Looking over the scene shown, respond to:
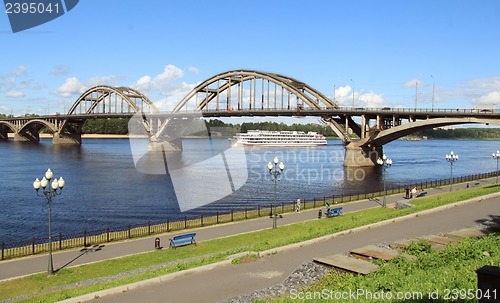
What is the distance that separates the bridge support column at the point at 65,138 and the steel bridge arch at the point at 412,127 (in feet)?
338

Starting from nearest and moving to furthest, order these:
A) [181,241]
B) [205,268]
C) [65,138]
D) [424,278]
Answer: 1. [424,278]
2. [205,268]
3. [181,241]
4. [65,138]

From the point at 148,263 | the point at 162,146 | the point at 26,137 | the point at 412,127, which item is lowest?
the point at 148,263

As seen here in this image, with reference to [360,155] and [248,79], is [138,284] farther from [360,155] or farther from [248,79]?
[248,79]

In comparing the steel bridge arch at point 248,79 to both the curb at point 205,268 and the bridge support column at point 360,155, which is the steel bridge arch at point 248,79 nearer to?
the bridge support column at point 360,155

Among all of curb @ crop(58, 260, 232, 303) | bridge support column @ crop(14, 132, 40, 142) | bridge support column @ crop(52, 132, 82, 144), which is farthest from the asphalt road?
bridge support column @ crop(14, 132, 40, 142)

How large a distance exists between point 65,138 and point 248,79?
245 ft

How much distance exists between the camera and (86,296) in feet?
37.3

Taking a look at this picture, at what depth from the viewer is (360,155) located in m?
73.6

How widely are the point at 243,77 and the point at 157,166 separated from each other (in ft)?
103

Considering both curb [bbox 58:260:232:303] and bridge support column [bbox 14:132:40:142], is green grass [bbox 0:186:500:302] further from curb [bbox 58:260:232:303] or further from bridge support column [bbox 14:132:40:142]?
bridge support column [bbox 14:132:40:142]

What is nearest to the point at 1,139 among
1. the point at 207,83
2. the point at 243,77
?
the point at 207,83

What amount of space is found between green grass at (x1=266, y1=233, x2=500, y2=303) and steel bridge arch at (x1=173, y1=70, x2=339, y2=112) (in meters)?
67.4

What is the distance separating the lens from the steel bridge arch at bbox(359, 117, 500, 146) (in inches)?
2284

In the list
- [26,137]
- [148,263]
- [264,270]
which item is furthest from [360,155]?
[26,137]
